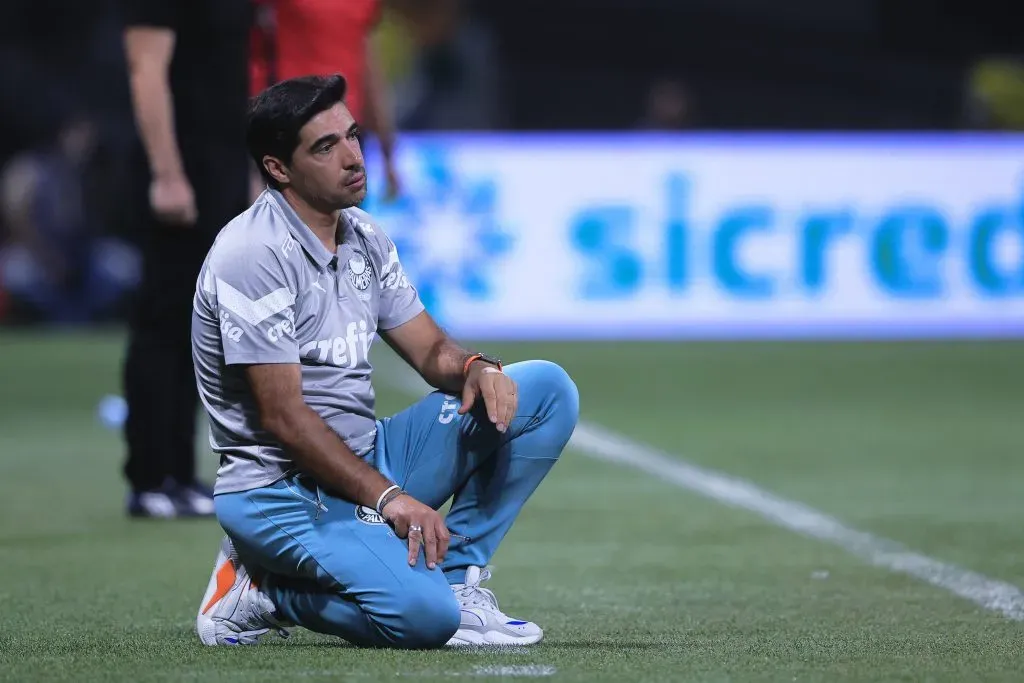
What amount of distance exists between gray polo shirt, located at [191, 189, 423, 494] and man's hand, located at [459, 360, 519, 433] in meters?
0.27

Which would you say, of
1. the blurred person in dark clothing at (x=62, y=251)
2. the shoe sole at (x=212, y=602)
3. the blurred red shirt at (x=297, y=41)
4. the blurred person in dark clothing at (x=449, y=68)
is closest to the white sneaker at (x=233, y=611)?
the shoe sole at (x=212, y=602)

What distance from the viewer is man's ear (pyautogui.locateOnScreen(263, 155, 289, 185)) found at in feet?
13.6

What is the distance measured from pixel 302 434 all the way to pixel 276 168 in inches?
23.7

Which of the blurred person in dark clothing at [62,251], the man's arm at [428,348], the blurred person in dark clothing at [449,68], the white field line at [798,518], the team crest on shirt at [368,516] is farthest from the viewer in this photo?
the blurred person in dark clothing at [449,68]

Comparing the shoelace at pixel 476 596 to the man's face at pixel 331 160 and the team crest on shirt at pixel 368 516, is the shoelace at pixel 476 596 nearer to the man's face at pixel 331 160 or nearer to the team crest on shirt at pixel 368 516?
the team crest on shirt at pixel 368 516

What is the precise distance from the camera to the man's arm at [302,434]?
13.0ft

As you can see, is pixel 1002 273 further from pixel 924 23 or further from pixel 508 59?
pixel 508 59

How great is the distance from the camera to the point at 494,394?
4102 millimetres

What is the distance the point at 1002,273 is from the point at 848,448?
6026mm

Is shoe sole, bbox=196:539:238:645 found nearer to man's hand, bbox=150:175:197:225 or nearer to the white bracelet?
the white bracelet

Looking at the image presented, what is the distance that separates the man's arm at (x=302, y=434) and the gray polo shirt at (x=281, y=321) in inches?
1.4

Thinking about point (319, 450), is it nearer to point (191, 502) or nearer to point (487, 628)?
point (487, 628)

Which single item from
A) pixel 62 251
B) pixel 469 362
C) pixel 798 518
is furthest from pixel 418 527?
pixel 62 251

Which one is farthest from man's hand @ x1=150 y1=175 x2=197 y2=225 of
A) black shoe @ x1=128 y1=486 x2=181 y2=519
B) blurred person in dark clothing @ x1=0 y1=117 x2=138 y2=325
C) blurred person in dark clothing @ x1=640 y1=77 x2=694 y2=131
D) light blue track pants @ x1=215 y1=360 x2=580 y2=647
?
blurred person in dark clothing @ x1=0 y1=117 x2=138 y2=325
